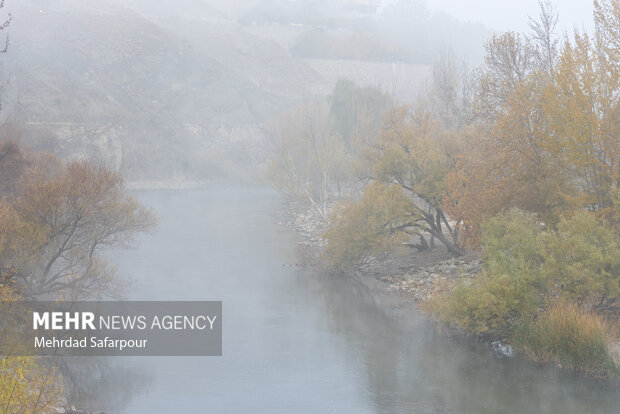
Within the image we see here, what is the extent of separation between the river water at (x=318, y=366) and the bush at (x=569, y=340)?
1.34 feet

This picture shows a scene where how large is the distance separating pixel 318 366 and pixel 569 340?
5.73 m

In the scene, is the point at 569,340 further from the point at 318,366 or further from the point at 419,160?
the point at 419,160

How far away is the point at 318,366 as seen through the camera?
1597 centimetres

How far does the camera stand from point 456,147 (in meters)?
24.3

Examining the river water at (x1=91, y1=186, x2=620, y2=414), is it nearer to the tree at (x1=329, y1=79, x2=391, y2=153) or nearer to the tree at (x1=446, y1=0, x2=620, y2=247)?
the tree at (x1=446, y1=0, x2=620, y2=247)

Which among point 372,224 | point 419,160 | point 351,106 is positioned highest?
point 351,106

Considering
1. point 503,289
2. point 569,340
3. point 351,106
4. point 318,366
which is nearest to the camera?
point 569,340

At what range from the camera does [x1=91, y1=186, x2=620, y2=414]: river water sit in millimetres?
13539

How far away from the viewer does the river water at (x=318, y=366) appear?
1354 centimetres

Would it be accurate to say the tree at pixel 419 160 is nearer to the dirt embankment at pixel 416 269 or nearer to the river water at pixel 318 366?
the dirt embankment at pixel 416 269

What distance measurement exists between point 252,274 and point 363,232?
16.2 feet

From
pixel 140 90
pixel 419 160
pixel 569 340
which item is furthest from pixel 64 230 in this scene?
pixel 140 90

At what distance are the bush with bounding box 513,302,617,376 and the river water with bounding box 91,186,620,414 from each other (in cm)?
41

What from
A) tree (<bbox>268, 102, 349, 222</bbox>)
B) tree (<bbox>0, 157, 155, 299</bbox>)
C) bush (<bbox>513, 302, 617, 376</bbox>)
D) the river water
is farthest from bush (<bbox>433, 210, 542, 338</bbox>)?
tree (<bbox>268, 102, 349, 222</bbox>)
